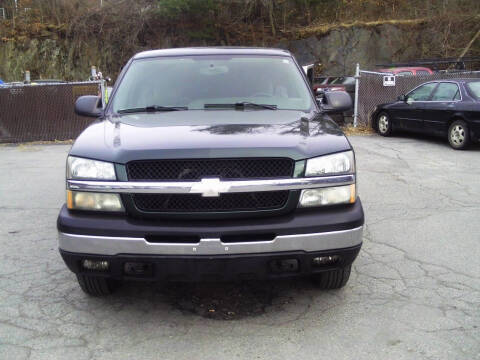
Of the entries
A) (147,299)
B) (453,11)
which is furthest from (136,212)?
(453,11)

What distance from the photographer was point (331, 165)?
3.22 metres

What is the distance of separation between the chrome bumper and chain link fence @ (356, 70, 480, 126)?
42.8 ft

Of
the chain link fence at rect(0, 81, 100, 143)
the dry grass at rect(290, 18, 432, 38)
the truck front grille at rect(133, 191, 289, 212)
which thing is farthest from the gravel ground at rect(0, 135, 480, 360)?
the dry grass at rect(290, 18, 432, 38)

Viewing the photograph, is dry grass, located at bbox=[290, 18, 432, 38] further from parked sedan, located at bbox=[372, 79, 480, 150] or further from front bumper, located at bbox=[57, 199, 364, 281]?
front bumper, located at bbox=[57, 199, 364, 281]

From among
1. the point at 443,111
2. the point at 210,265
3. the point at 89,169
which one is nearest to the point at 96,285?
the point at 89,169

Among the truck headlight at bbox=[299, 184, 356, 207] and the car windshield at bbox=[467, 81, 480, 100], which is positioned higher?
the car windshield at bbox=[467, 81, 480, 100]

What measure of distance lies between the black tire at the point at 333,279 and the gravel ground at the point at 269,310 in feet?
0.20

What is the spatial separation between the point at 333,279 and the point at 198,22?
29.0 metres

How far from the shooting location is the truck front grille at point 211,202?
10.1ft

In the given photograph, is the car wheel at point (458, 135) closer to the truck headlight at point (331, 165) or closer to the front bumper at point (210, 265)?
the truck headlight at point (331, 165)

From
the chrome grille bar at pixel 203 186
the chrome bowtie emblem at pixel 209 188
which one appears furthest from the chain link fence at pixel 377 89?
the chrome bowtie emblem at pixel 209 188

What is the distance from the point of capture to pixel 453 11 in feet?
92.8

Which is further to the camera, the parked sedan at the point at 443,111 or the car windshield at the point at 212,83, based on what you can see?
the parked sedan at the point at 443,111

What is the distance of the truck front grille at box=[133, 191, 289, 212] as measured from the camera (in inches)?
121
